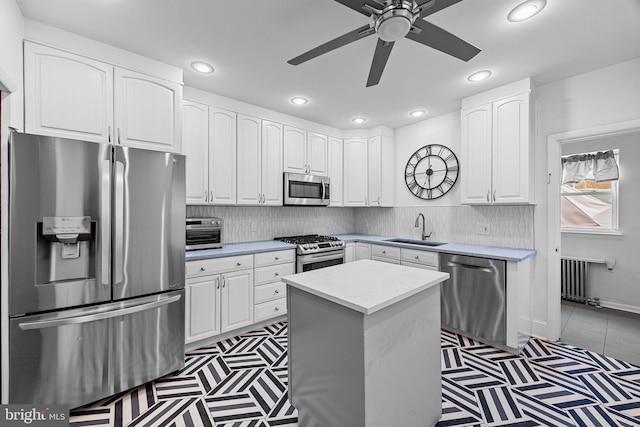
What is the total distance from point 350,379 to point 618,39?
9.98 feet

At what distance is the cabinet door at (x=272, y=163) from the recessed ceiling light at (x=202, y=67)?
0.96 metres

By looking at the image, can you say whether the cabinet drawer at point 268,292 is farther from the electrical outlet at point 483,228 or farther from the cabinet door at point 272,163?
the electrical outlet at point 483,228

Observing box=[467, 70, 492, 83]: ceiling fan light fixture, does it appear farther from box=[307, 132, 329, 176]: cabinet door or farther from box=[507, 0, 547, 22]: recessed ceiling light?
box=[307, 132, 329, 176]: cabinet door

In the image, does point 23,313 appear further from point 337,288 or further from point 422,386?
point 422,386

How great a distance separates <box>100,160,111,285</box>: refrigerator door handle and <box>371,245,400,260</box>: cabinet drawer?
2.85 metres

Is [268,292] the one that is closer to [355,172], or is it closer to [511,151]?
[355,172]

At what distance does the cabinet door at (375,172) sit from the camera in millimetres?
4094

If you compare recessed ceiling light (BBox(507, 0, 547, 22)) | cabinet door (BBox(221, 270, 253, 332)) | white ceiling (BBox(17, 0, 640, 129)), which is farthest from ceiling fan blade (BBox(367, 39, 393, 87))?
cabinet door (BBox(221, 270, 253, 332))

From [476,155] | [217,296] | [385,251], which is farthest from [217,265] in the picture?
[476,155]

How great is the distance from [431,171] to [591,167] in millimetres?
2104

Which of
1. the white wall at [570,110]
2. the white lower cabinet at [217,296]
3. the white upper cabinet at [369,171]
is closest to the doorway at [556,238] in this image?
the white wall at [570,110]

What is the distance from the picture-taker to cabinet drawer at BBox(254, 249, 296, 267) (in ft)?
9.73

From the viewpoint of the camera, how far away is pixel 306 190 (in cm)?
369
